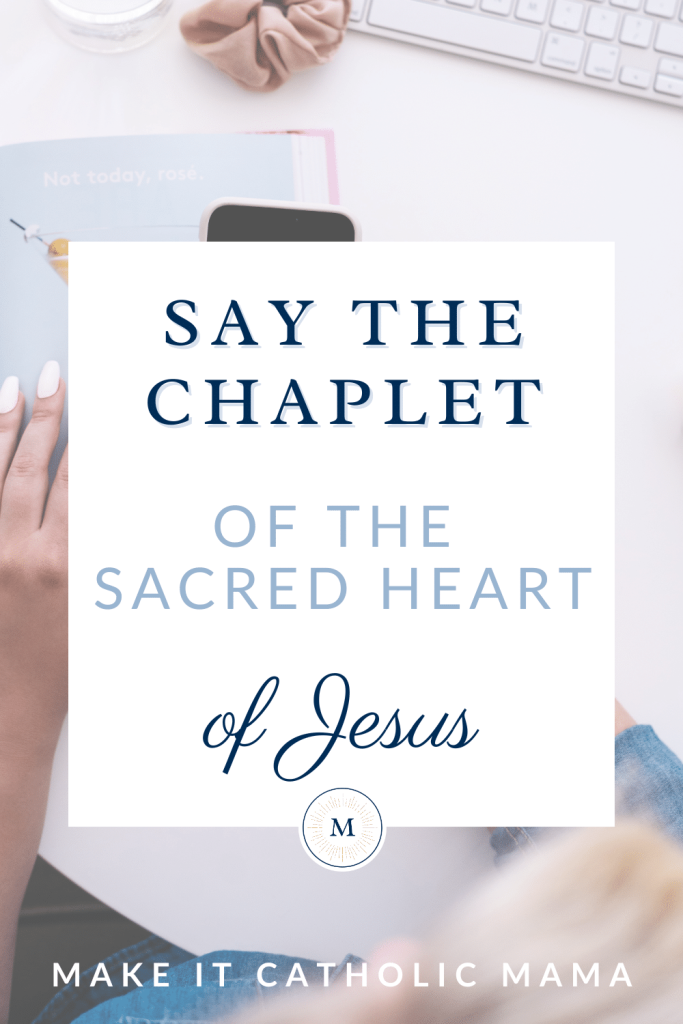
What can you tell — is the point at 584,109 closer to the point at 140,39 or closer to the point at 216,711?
the point at 140,39

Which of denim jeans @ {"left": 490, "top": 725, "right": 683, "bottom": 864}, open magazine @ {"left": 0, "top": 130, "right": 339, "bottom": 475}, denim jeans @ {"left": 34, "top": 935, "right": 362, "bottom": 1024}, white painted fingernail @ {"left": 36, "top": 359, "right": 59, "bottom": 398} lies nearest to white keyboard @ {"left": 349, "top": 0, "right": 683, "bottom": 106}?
open magazine @ {"left": 0, "top": 130, "right": 339, "bottom": 475}

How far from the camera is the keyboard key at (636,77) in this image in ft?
2.01

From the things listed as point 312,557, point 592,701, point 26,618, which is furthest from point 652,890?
point 26,618

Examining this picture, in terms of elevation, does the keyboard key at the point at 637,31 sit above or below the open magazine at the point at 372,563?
above

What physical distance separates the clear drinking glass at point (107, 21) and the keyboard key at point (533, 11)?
279 millimetres

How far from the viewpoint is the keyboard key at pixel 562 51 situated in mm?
611

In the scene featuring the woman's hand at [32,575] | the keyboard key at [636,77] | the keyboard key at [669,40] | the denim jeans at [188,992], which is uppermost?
the keyboard key at [669,40]

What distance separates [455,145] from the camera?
61 centimetres

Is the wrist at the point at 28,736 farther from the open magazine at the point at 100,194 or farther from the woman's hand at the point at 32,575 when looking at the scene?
the open magazine at the point at 100,194

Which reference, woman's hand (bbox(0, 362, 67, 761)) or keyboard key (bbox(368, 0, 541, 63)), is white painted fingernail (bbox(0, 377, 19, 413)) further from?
keyboard key (bbox(368, 0, 541, 63))

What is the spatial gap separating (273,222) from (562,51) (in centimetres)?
28

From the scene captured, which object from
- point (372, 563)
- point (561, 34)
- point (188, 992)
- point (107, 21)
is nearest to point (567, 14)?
point (561, 34)

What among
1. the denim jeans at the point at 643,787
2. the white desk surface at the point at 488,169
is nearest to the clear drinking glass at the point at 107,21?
the white desk surface at the point at 488,169

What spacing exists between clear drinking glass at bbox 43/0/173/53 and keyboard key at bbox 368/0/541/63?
0.17 m
